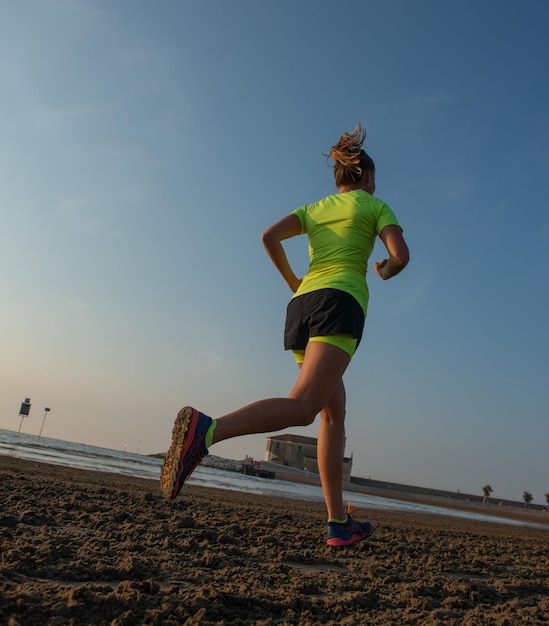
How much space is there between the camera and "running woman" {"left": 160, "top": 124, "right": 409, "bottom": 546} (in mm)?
2354

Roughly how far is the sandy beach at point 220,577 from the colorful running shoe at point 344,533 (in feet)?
0.18

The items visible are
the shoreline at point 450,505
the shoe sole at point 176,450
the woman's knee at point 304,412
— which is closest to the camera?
the shoe sole at point 176,450

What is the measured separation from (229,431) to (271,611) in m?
0.93

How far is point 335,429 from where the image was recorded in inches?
124

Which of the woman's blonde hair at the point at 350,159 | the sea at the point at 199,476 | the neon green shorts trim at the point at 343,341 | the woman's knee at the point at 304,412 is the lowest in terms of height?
the sea at the point at 199,476

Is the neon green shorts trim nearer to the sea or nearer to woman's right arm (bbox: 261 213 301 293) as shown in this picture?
woman's right arm (bbox: 261 213 301 293)

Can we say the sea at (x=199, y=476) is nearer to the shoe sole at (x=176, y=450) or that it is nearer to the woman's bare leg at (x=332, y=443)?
the woman's bare leg at (x=332, y=443)

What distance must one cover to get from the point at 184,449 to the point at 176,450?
0.15ft

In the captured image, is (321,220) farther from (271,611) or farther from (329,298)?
(271,611)

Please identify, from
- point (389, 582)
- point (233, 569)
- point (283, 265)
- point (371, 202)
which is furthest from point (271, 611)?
point (371, 202)

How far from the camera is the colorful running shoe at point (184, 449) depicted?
2246mm

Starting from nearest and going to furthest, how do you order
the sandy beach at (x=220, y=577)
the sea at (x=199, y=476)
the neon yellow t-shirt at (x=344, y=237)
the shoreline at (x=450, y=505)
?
the sandy beach at (x=220, y=577)
the neon yellow t-shirt at (x=344, y=237)
the sea at (x=199, y=476)
the shoreline at (x=450, y=505)

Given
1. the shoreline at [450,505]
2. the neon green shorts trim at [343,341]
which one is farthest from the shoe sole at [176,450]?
the shoreline at [450,505]

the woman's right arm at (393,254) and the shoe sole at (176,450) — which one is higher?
the woman's right arm at (393,254)
